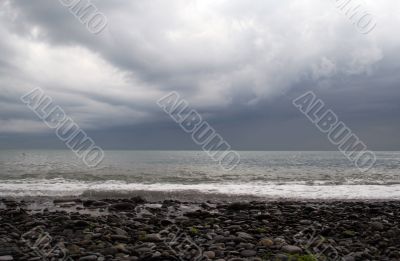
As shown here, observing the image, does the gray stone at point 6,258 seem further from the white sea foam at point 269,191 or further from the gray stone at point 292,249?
the white sea foam at point 269,191

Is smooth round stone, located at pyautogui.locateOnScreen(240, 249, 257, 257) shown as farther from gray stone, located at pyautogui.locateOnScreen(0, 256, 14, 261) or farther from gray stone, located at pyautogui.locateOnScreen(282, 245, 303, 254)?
gray stone, located at pyautogui.locateOnScreen(0, 256, 14, 261)

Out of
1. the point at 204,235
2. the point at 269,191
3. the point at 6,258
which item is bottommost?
the point at 6,258

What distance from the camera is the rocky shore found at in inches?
319

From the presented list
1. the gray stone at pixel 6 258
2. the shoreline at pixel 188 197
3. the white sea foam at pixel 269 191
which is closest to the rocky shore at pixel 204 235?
the gray stone at pixel 6 258

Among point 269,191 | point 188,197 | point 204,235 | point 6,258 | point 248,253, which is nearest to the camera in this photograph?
point 6,258

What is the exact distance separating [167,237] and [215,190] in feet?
45.5

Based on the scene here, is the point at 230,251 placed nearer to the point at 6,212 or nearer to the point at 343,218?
the point at 343,218

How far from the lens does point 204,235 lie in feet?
32.9

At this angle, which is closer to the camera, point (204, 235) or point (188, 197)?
point (204, 235)

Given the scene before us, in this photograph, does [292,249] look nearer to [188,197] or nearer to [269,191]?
[188,197]

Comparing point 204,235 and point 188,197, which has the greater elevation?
point 188,197

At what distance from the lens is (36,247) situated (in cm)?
857

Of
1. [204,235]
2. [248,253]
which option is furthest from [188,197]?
[248,253]

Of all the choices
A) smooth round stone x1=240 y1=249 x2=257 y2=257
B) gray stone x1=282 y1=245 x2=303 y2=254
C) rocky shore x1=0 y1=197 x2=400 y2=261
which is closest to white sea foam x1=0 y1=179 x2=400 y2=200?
rocky shore x1=0 y1=197 x2=400 y2=261
